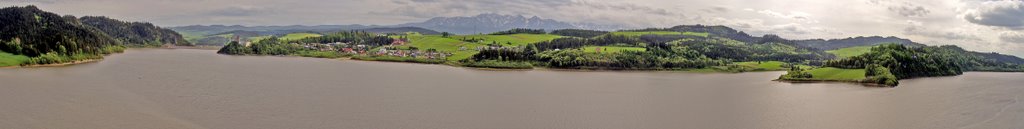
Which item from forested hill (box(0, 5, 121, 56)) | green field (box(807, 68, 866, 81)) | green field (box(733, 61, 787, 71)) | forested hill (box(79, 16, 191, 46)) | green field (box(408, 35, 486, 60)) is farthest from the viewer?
forested hill (box(79, 16, 191, 46))

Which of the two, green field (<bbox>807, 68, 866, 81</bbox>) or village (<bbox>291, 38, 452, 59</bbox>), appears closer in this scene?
green field (<bbox>807, 68, 866, 81</bbox>)

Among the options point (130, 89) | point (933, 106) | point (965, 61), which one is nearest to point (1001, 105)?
point (933, 106)

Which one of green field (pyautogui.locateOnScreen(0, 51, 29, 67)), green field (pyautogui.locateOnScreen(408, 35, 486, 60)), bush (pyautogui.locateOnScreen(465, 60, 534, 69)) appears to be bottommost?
bush (pyautogui.locateOnScreen(465, 60, 534, 69))

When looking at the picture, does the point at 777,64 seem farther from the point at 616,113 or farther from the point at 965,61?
→ the point at 616,113

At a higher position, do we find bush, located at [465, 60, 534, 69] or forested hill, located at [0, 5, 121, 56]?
forested hill, located at [0, 5, 121, 56]

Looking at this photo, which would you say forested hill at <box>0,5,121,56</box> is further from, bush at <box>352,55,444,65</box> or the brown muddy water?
bush at <box>352,55,444,65</box>

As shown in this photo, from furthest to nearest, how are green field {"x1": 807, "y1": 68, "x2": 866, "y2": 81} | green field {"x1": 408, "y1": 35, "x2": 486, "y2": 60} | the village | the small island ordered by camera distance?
1. the village
2. green field {"x1": 408, "y1": 35, "x2": 486, "y2": 60}
3. green field {"x1": 807, "y1": 68, "x2": 866, "y2": 81}
4. the small island

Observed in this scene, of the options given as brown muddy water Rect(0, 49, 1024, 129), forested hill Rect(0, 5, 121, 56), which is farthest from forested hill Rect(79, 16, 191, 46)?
brown muddy water Rect(0, 49, 1024, 129)
